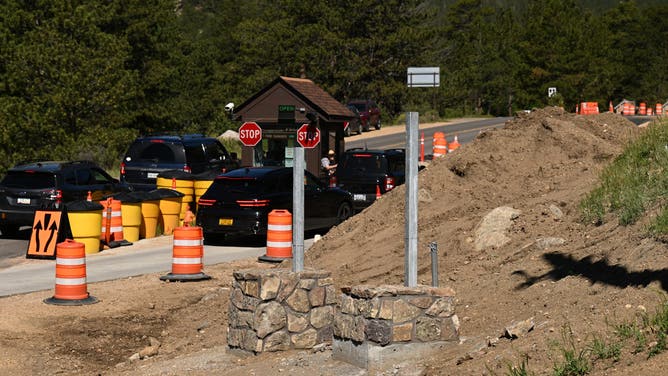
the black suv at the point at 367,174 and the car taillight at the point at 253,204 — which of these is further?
the black suv at the point at 367,174

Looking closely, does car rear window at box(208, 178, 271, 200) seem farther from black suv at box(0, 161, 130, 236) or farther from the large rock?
the large rock

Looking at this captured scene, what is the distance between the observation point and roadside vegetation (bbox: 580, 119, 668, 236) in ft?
41.4

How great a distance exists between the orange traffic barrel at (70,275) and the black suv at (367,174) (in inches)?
→ 487

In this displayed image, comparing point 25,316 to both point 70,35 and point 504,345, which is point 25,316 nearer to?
point 504,345

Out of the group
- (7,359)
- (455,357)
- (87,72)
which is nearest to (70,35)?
(87,72)

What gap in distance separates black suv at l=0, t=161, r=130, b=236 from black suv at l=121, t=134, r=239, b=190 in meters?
3.66

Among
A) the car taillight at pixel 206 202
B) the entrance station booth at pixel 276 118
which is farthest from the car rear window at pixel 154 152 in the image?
the car taillight at pixel 206 202

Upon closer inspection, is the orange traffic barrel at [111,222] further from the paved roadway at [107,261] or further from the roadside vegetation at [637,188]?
the roadside vegetation at [637,188]

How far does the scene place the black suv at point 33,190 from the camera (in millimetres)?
24219

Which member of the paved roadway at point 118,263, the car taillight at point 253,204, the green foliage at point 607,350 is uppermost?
the car taillight at point 253,204

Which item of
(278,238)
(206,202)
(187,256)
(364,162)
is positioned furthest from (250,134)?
(187,256)

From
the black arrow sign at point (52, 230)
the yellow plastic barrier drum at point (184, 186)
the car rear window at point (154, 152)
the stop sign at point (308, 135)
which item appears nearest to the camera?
the stop sign at point (308, 135)

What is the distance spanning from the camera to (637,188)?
13.5 m

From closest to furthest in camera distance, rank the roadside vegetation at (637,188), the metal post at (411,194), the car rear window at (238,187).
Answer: the metal post at (411,194) → the roadside vegetation at (637,188) → the car rear window at (238,187)
